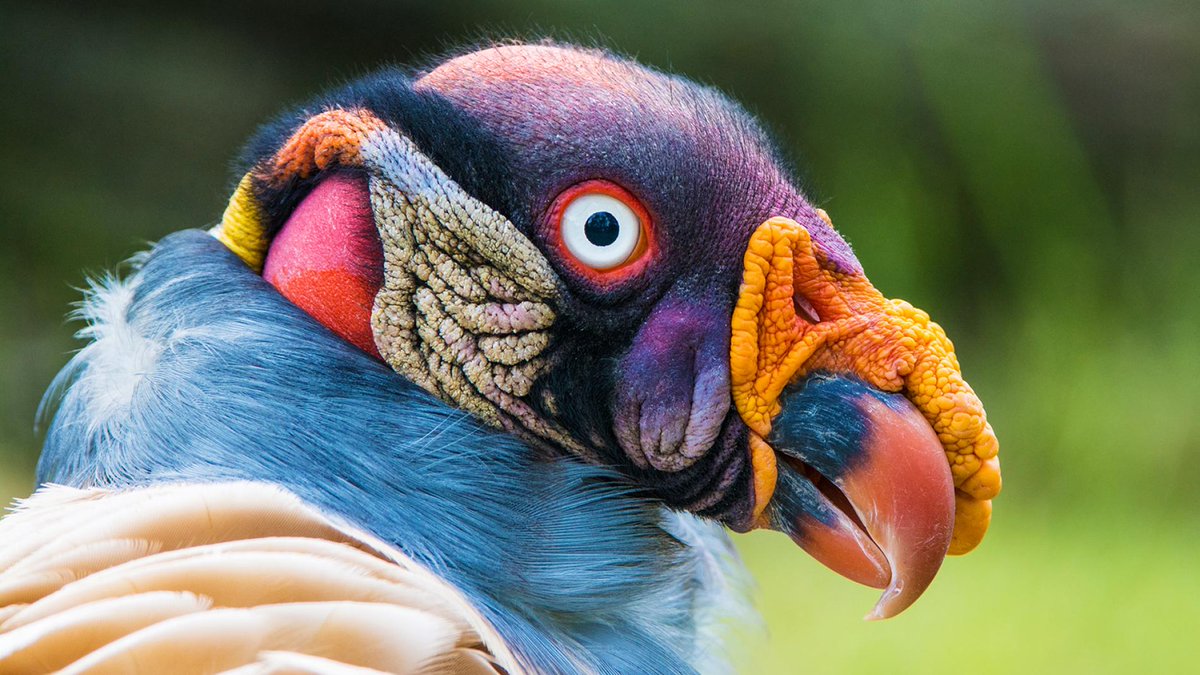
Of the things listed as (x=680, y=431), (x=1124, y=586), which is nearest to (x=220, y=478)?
(x=680, y=431)

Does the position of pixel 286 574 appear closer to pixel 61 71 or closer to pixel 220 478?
pixel 220 478

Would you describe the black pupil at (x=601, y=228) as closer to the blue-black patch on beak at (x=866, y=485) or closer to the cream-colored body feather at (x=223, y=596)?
the blue-black patch on beak at (x=866, y=485)

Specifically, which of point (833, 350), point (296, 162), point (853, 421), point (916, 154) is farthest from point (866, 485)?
point (916, 154)

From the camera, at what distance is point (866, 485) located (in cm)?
179

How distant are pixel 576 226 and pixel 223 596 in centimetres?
71

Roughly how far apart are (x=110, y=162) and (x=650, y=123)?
15.5 feet

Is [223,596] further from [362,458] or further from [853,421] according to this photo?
[853,421]

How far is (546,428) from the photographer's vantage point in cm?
191

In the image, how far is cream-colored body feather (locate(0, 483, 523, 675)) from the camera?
4.77 feet

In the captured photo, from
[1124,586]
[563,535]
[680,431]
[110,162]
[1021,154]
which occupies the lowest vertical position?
[110,162]

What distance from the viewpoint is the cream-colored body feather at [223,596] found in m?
1.45

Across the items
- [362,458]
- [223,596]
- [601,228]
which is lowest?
[223,596]

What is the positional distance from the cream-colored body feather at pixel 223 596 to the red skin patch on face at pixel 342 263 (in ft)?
1.15

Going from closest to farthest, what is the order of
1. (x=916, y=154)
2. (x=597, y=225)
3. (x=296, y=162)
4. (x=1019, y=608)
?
(x=597, y=225), (x=296, y=162), (x=1019, y=608), (x=916, y=154)
